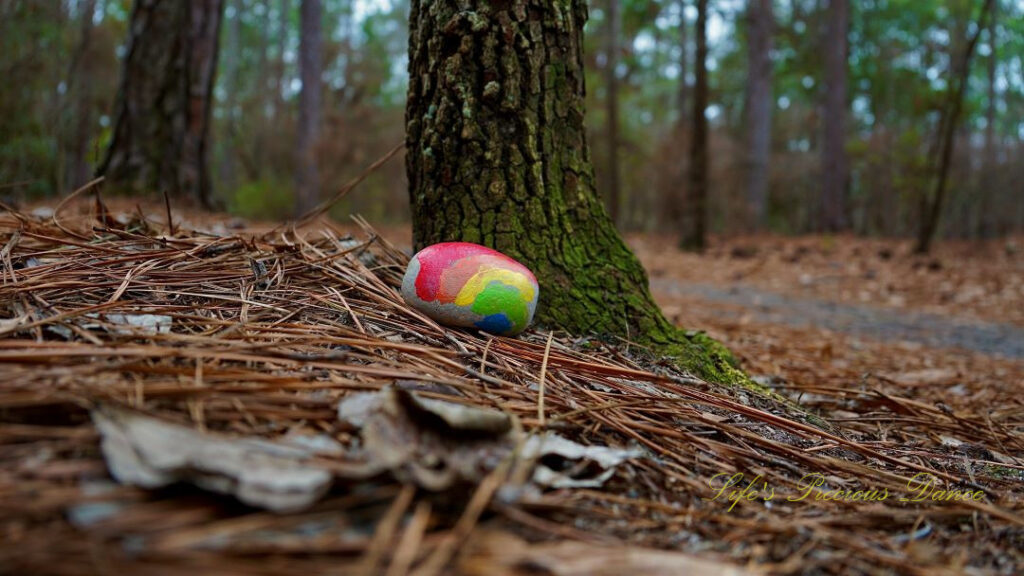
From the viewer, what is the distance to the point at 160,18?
479 cm

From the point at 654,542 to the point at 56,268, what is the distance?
1.75 meters

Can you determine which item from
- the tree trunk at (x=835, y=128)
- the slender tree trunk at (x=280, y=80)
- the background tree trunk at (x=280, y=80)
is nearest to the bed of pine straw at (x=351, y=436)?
the background tree trunk at (x=280, y=80)

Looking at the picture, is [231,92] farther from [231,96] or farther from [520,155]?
[520,155]

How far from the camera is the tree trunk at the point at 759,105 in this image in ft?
41.8

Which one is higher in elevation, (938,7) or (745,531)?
(938,7)

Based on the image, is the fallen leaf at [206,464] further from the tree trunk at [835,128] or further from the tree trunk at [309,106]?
the tree trunk at [835,128]

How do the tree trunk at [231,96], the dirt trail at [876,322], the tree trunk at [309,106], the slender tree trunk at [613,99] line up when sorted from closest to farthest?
the dirt trail at [876,322]
the tree trunk at [309,106]
the slender tree trunk at [613,99]
the tree trunk at [231,96]

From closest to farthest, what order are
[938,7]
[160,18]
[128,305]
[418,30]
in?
[128,305], [418,30], [160,18], [938,7]

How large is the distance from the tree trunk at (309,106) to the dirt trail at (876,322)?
21.9ft

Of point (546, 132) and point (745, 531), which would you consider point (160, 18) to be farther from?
point (745, 531)

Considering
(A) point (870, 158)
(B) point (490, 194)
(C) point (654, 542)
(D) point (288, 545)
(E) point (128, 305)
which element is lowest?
(C) point (654, 542)

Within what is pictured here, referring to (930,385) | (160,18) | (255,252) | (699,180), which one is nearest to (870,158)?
(699,180)

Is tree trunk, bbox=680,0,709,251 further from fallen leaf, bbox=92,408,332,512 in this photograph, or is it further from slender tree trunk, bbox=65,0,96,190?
fallen leaf, bbox=92,408,332,512

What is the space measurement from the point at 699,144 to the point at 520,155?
25.6ft
